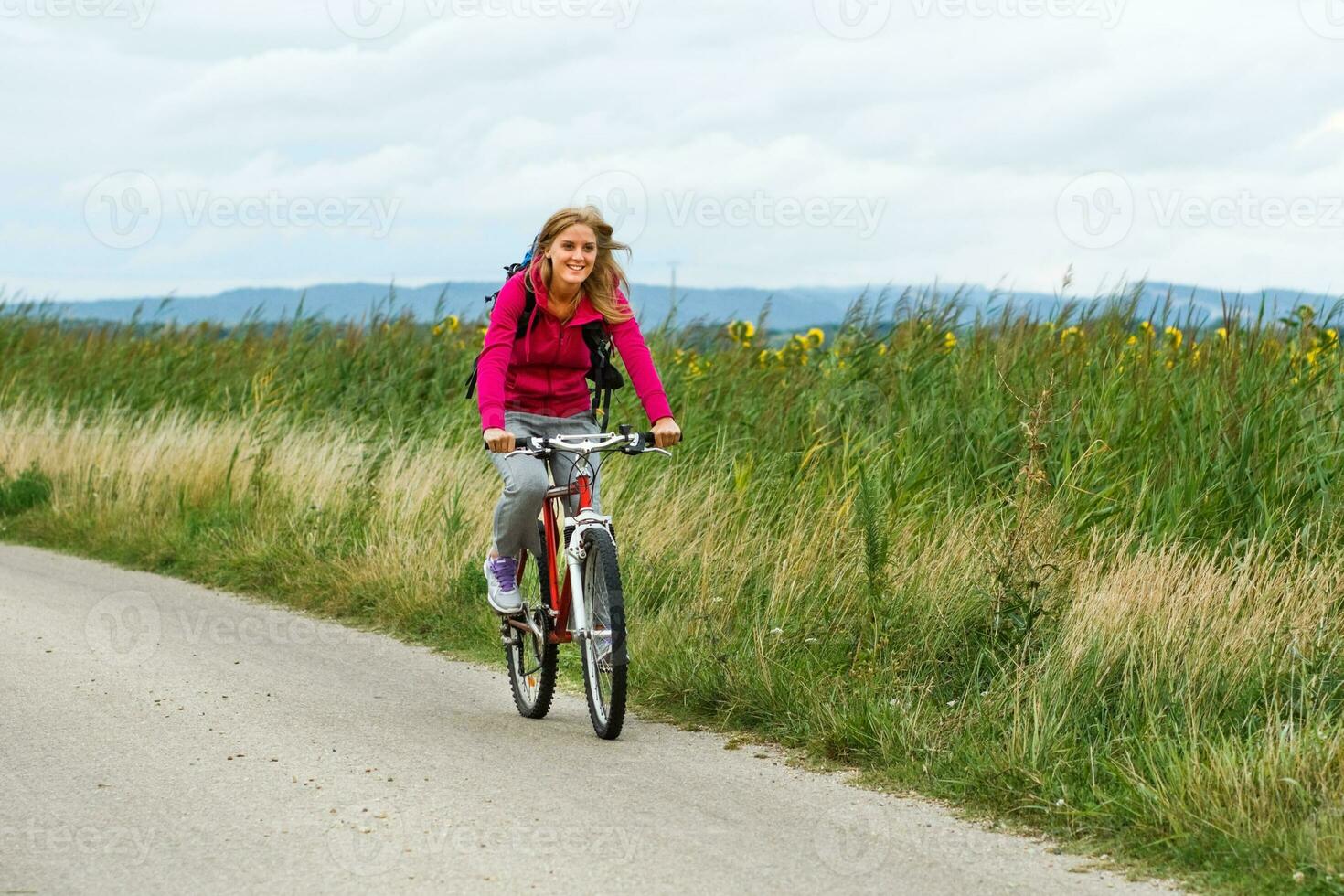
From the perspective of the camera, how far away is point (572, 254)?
6703 mm

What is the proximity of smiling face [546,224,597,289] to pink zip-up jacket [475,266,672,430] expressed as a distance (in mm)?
114

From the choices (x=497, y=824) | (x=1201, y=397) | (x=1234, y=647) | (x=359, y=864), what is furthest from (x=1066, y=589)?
(x=359, y=864)

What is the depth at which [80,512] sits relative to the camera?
45.3 feet

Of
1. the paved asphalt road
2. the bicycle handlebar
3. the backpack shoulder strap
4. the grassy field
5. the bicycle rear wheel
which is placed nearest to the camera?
the paved asphalt road

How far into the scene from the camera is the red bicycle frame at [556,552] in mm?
6613

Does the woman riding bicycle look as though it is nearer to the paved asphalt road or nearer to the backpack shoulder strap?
the backpack shoulder strap

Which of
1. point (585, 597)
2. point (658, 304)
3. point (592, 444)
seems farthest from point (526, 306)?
point (658, 304)

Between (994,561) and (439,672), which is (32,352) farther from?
(994,561)

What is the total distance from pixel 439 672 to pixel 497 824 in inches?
118

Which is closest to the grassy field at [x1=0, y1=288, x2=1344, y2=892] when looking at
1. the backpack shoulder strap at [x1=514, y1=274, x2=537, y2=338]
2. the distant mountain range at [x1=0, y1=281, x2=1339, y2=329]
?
the distant mountain range at [x1=0, y1=281, x2=1339, y2=329]

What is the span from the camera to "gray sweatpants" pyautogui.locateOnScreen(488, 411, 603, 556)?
6645 mm

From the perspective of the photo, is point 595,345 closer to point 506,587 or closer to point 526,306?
point 526,306

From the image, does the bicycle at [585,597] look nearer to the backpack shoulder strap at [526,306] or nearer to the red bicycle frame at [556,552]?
the red bicycle frame at [556,552]

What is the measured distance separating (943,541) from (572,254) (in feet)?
9.52
